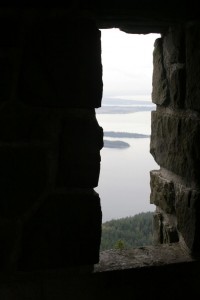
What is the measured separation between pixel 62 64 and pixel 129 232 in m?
1.29

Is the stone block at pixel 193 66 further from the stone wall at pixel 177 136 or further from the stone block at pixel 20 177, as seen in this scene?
the stone block at pixel 20 177

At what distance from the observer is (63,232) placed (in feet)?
4.68

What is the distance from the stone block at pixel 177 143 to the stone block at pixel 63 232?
1.35 feet

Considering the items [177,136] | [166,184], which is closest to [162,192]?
[166,184]

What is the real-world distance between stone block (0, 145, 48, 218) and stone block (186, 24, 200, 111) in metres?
0.62

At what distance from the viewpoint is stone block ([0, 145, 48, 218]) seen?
1349 mm

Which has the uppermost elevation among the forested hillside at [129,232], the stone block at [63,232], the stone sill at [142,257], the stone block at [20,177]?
the stone block at [20,177]

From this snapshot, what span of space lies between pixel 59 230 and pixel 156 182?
65 cm

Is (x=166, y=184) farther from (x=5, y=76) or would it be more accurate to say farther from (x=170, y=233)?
(x=5, y=76)

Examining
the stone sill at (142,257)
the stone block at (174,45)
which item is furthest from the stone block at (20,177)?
the stone block at (174,45)

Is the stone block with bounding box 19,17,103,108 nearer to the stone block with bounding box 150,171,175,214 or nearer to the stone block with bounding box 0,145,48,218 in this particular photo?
the stone block with bounding box 0,145,48,218

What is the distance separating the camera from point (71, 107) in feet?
4.53

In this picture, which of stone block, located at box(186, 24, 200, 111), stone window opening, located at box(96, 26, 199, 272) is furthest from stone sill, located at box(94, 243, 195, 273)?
stone block, located at box(186, 24, 200, 111)

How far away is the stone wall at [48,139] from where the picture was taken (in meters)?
1.33
